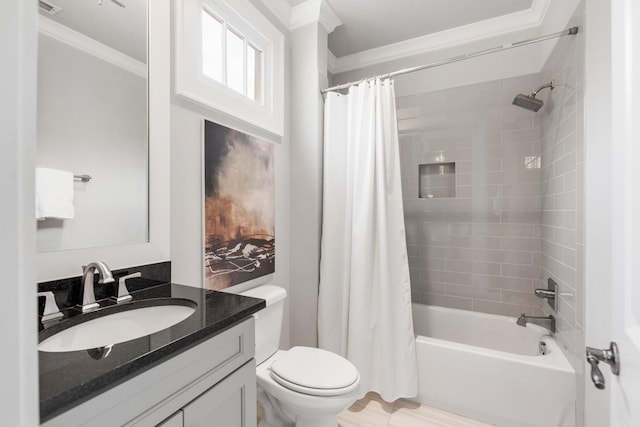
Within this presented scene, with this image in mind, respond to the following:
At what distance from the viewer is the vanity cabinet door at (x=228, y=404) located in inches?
30.5

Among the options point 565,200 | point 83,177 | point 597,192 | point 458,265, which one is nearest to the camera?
point 83,177

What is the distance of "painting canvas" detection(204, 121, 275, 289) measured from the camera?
4.85 ft

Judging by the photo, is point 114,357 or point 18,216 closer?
point 18,216

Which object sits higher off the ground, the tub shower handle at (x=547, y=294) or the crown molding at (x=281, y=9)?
the crown molding at (x=281, y=9)

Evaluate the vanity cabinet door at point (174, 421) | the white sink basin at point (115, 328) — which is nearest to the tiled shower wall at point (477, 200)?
the white sink basin at point (115, 328)

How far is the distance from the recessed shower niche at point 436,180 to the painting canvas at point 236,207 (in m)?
1.34

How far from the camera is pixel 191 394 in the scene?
76cm

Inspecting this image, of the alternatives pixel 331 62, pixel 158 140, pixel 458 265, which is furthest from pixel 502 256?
pixel 158 140

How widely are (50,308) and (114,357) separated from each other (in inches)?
18.0

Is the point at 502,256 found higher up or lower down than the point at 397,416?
higher up

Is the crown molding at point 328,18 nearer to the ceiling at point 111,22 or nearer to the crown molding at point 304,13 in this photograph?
the crown molding at point 304,13

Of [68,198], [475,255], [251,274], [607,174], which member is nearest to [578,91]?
[607,174]

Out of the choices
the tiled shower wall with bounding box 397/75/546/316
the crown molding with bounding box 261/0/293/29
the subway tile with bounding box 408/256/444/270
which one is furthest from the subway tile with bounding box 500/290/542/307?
the crown molding with bounding box 261/0/293/29

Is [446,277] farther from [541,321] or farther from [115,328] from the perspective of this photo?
[115,328]
